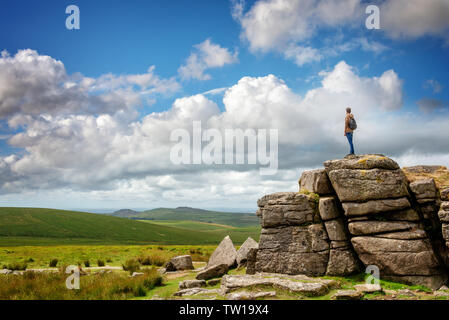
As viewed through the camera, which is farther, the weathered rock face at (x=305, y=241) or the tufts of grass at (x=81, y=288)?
the weathered rock face at (x=305, y=241)

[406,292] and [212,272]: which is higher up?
[406,292]

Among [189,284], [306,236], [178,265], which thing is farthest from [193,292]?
[178,265]

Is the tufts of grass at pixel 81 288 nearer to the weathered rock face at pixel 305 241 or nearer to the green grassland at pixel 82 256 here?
the weathered rock face at pixel 305 241

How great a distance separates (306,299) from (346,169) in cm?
939

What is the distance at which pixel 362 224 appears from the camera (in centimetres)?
1966

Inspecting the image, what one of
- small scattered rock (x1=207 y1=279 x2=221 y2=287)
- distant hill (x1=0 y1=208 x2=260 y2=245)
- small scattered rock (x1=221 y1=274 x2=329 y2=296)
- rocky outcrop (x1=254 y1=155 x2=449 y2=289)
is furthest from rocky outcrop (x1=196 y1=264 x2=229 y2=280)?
distant hill (x1=0 y1=208 x2=260 y2=245)

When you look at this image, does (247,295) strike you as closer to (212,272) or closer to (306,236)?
(306,236)

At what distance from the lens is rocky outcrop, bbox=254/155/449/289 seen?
719 inches

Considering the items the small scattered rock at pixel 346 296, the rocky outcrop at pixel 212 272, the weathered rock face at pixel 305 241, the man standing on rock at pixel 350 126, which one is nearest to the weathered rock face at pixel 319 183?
the weathered rock face at pixel 305 241

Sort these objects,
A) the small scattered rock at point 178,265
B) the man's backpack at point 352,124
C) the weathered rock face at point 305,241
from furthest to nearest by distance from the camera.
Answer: the small scattered rock at point 178,265
the man's backpack at point 352,124
the weathered rock face at point 305,241

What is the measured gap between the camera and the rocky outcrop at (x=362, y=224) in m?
18.3
